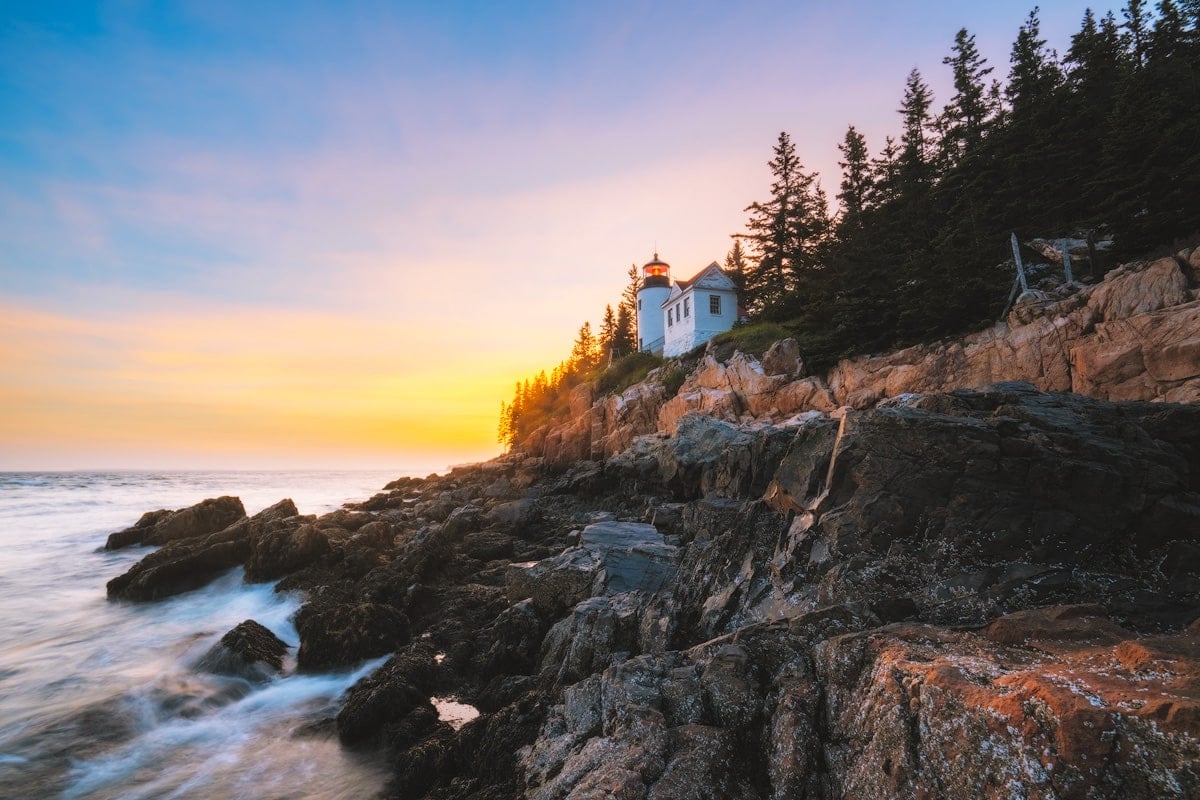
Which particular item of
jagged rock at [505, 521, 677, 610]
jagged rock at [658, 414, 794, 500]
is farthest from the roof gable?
jagged rock at [505, 521, 677, 610]

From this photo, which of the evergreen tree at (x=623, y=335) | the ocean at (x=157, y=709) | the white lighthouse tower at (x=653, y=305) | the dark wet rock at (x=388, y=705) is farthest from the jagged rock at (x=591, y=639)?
the evergreen tree at (x=623, y=335)

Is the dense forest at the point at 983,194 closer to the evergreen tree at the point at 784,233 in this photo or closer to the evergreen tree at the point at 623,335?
the evergreen tree at the point at 784,233

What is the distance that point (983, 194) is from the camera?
28.2 meters

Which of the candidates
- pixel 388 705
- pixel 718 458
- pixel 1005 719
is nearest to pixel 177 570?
pixel 388 705

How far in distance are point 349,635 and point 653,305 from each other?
148 ft

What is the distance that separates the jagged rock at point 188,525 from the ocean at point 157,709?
5.37 meters

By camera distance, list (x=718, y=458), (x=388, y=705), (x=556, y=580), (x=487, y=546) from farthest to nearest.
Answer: (x=718, y=458), (x=487, y=546), (x=556, y=580), (x=388, y=705)

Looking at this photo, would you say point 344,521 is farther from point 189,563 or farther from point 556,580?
point 556,580

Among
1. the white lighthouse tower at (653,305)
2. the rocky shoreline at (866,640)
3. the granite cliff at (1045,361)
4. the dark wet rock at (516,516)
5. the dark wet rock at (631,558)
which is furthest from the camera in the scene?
the white lighthouse tower at (653,305)

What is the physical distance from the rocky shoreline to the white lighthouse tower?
131 ft

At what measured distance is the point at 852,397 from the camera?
78.5 feet

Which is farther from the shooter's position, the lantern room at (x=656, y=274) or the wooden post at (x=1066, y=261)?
the lantern room at (x=656, y=274)

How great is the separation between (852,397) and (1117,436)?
1694 cm

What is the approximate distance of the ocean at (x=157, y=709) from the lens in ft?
26.7
